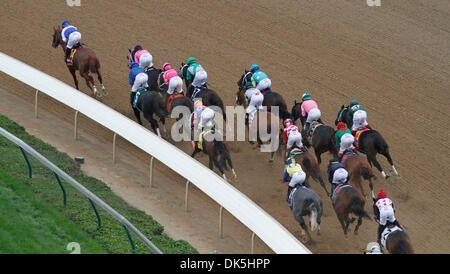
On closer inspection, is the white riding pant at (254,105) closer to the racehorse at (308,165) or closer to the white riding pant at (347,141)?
the racehorse at (308,165)

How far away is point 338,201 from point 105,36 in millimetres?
8939

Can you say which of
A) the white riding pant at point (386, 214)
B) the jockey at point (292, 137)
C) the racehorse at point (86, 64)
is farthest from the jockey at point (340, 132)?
the racehorse at point (86, 64)

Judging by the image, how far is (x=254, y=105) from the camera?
42.3ft

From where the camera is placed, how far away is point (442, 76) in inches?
640

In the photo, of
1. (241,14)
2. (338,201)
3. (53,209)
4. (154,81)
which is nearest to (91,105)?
(154,81)

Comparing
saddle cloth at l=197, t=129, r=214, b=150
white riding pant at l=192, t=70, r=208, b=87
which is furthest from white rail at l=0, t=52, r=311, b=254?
white riding pant at l=192, t=70, r=208, b=87

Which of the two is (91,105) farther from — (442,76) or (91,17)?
(442,76)

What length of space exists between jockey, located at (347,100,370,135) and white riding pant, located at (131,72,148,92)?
384 centimetres

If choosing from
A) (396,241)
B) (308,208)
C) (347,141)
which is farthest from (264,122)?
(396,241)

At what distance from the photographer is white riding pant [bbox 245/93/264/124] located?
12.8m

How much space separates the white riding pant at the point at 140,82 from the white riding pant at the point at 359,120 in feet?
12.9

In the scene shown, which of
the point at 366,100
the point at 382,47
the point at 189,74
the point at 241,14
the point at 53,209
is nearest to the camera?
the point at 53,209

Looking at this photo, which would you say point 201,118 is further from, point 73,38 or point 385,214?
point 73,38

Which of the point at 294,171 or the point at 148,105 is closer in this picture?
the point at 294,171
